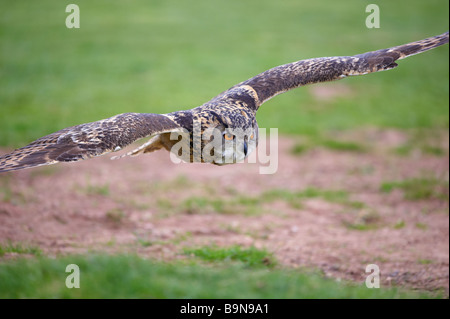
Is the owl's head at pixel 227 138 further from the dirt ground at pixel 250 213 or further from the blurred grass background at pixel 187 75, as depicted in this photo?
the dirt ground at pixel 250 213

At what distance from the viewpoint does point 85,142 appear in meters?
5.63

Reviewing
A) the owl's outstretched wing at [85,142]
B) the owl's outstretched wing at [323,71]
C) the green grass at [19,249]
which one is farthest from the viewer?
the owl's outstretched wing at [323,71]

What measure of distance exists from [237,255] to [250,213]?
2.25 m

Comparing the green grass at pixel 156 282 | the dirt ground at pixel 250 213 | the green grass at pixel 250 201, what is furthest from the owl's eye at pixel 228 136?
the green grass at pixel 250 201

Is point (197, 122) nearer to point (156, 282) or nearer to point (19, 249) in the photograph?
point (156, 282)

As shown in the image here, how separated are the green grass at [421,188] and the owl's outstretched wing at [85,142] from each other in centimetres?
655

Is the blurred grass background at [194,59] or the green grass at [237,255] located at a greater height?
the blurred grass background at [194,59]

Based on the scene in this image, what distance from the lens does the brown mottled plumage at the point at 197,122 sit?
5.55 meters

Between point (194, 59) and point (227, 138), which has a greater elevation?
point (194, 59)

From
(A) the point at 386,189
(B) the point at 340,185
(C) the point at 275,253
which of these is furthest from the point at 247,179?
(C) the point at 275,253

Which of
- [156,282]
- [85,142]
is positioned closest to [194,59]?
[156,282]

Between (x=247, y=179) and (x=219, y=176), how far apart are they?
0.62m

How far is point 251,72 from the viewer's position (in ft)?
60.4

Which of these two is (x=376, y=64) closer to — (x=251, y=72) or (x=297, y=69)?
(x=297, y=69)
